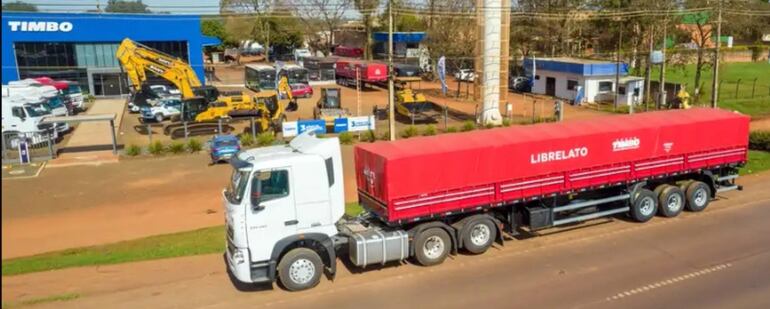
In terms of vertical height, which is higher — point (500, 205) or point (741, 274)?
point (500, 205)

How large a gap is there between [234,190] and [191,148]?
21531mm

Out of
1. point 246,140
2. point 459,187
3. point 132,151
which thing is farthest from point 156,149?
point 459,187

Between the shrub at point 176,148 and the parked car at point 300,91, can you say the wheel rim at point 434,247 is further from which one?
the parked car at point 300,91

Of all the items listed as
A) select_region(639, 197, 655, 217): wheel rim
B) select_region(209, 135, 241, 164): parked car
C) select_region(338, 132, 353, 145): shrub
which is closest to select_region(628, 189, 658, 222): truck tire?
select_region(639, 197, 655, 217): wheel rim

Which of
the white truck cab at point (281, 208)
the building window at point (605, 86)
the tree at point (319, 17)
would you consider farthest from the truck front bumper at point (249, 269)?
the tree at point (319, 17)

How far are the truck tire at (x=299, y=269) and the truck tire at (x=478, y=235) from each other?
372cm

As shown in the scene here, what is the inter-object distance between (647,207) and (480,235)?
5433 mm

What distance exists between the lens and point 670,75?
71.5 meters

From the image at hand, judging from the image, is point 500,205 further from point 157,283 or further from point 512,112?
point 512,112

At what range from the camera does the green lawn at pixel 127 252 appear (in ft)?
53.1

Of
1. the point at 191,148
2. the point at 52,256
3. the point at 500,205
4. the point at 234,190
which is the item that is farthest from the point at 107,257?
the point at 191,148

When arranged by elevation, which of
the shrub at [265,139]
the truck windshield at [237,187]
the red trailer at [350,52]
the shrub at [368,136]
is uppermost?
the red trailer at [350,52]

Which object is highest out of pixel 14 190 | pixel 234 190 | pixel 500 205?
pixel 234 190

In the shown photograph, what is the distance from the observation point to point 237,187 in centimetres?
1331
